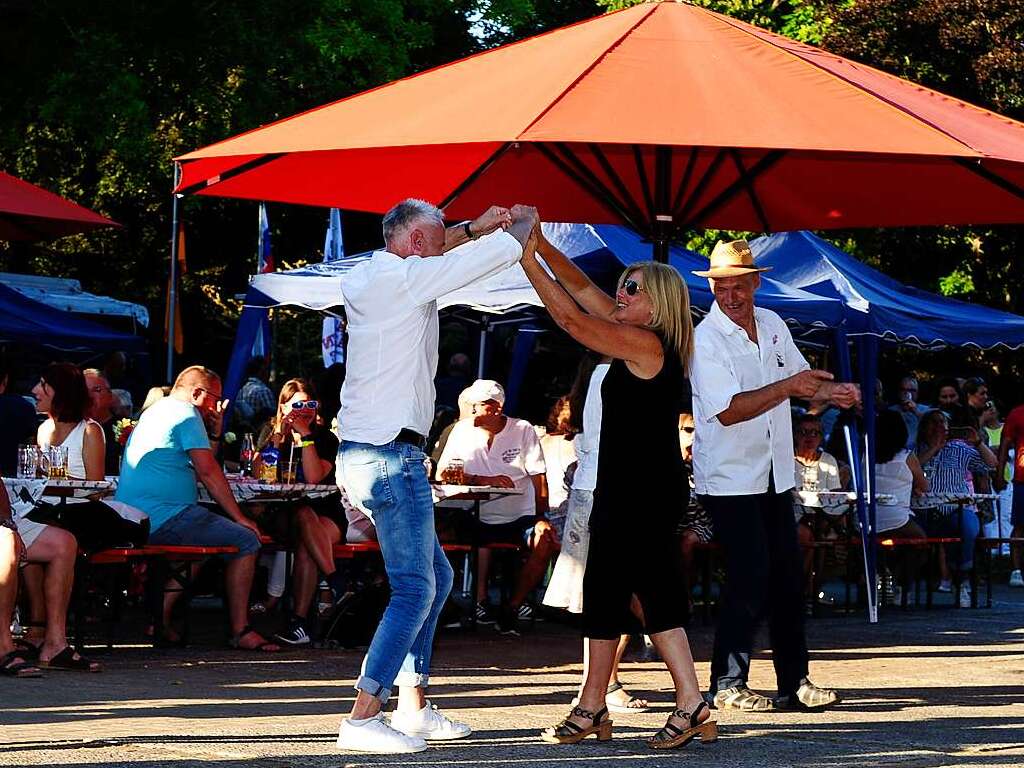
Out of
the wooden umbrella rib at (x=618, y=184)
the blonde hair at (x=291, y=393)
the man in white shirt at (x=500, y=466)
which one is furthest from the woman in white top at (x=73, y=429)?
the wooden umbrella rib at (x=618, y=184)

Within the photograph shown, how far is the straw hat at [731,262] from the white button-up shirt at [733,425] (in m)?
0.17

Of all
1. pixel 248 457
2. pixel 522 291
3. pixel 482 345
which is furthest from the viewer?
pixel 482 345

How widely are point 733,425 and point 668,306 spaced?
1.16 metres

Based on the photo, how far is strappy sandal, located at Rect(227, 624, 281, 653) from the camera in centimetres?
1020

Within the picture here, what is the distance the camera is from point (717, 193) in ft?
33.0

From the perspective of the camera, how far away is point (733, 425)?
775 centimetres

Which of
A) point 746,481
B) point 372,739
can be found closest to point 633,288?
point 746,481

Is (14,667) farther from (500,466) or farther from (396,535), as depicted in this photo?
(500,466)

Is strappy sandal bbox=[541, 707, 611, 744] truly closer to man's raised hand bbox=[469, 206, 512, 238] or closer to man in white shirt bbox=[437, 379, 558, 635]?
man's raised hand bbox=[469, 206, 512, 238]

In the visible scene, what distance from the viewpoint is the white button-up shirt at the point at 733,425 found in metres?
7.72

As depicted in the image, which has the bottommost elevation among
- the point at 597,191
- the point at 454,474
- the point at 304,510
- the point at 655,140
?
the point at 304,510

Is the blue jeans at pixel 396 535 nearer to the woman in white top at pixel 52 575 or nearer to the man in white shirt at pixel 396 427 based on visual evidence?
the man in white shirt at pixel 396 427

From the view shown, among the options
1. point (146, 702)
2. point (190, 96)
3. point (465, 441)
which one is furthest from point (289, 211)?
point (146, 702)

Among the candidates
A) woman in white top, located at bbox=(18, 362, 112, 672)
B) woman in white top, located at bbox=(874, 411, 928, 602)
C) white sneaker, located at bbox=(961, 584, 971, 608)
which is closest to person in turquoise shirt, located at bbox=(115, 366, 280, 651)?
woman in white top, located at bbox=(18, 362, 112, 672)
